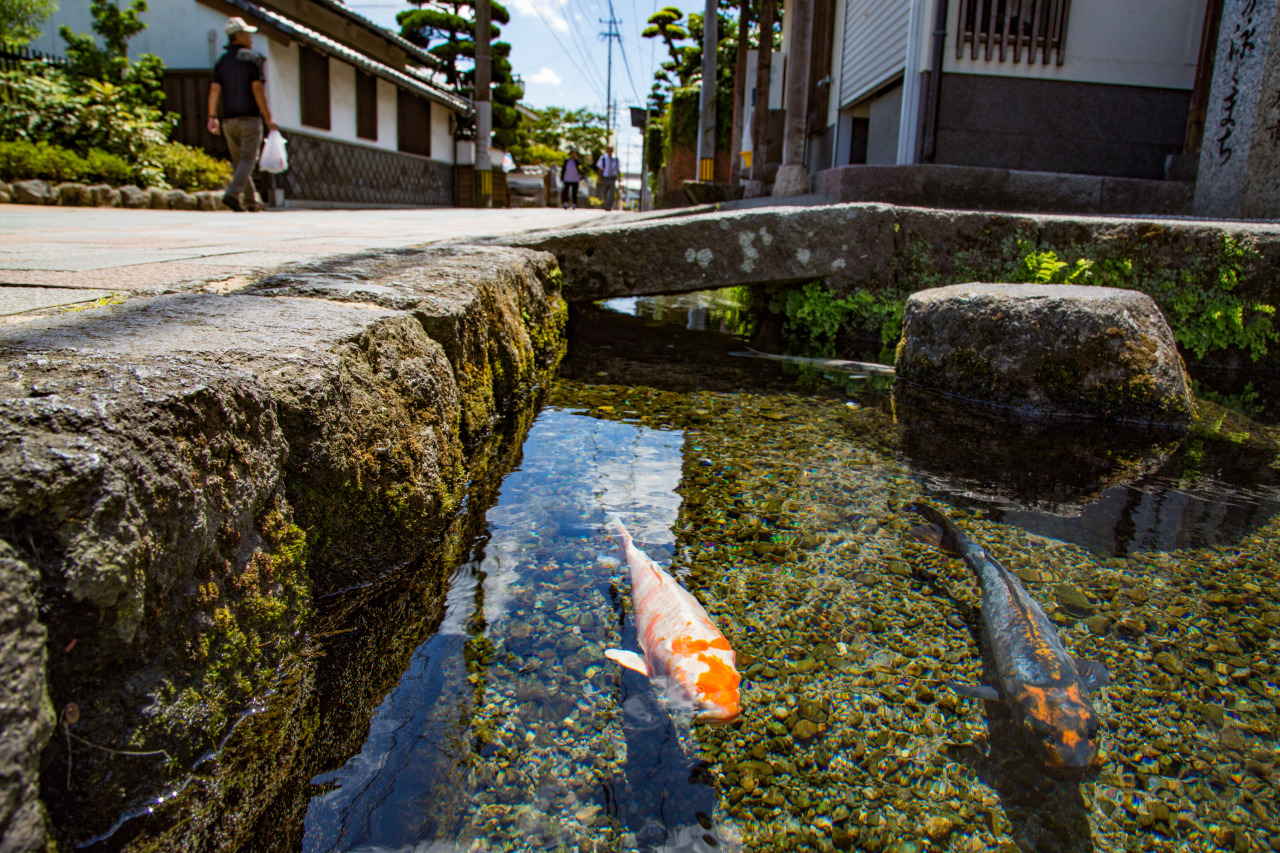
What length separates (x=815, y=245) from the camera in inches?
211

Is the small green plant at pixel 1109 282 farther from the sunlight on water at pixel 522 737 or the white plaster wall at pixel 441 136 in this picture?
the white plaster wall at pixel 441 136

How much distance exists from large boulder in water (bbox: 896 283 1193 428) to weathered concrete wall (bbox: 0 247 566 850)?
120 inches

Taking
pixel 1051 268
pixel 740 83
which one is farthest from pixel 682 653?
pixel 740 83

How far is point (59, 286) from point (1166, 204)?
9.30 metres

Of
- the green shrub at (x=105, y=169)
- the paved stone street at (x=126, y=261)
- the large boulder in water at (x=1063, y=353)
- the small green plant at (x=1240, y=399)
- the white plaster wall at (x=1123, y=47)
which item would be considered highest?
the white plaster wall at (x=1123, y=47)

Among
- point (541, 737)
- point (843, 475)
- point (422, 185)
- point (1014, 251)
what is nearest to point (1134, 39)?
point (1014, 251)

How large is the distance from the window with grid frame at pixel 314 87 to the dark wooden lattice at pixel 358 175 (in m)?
0.45

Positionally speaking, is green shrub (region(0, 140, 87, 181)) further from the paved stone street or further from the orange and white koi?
the orange and white koi

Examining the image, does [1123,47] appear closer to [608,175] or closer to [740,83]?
[740,83]

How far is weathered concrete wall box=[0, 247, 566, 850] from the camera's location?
0.88m

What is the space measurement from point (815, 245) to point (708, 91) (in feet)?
50.8

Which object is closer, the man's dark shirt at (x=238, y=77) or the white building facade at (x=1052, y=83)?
the white building facade at (x=1052, y=83)

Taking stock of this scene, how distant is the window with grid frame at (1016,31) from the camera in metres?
8.38

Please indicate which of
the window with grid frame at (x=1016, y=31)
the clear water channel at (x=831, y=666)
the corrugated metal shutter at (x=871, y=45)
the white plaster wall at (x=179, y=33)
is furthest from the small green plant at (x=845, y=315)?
the white plaster wall at (x=179, y=33)
